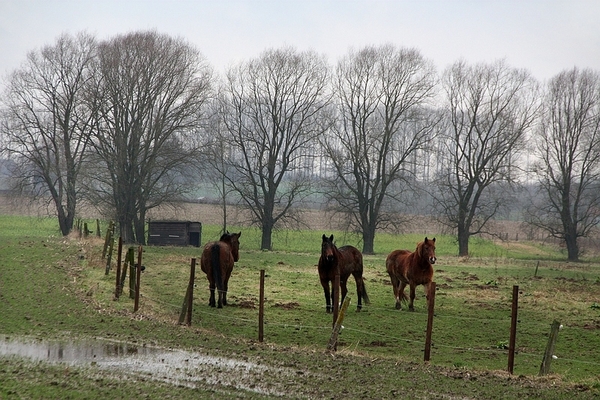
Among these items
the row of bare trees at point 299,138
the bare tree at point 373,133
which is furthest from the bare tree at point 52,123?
the bare tree at point 373,133

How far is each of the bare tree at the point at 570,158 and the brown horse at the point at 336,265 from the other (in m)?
39.2

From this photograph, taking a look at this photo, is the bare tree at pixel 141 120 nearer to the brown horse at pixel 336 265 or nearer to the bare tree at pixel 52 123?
the bare tree at pixel 52 123

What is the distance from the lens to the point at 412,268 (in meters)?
18.6

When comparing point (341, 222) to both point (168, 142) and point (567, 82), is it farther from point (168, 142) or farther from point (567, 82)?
point (567, 82)

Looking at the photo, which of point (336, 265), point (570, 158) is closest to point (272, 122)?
point (570, 158)

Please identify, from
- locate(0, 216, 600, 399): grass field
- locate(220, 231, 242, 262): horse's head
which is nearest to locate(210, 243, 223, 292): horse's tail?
locate(0, 216, 600, 399): grass field

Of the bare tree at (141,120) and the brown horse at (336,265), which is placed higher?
the bare tree at (141,120)

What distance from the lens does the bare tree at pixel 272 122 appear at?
54.7 m

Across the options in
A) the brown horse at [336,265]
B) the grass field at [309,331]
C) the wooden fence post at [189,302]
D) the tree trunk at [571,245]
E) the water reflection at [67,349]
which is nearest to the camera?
the grass field at [309,331]

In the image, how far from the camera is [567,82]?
54906 millimetres

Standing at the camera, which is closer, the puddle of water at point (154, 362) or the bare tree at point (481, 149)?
the puddle of water at point (154, 362)

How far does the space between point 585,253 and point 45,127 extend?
43409mm

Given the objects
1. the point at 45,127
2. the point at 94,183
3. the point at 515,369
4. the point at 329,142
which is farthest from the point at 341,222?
the point at 515,369

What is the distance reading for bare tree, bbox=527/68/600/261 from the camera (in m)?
53.8
